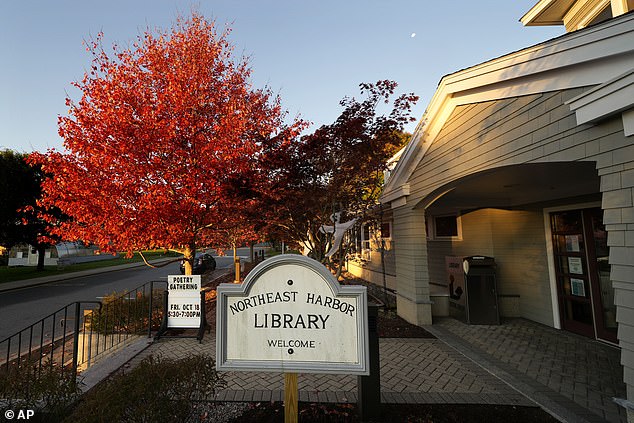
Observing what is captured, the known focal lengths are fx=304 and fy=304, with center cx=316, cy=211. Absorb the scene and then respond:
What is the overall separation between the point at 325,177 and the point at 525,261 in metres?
5.38

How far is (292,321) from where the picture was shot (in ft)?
8.64

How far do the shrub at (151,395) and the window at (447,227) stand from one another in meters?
8.69

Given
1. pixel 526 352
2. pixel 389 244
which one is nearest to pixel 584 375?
pixel 526 352

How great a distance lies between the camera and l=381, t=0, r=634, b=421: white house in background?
3045 millimetres

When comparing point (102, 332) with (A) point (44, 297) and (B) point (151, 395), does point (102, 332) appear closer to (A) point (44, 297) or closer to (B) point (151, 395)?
(B) point (151, 395)

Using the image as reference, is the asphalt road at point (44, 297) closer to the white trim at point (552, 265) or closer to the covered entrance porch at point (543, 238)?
the covered entrance porch at point (543, 238)

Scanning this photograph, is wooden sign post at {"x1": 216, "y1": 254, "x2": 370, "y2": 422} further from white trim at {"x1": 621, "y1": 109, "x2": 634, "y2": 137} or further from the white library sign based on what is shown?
the white library sign

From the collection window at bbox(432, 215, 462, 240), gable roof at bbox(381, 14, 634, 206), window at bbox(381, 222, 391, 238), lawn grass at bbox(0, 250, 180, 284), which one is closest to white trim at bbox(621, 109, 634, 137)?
gable roof at bbox(381, 14, 634, 206)

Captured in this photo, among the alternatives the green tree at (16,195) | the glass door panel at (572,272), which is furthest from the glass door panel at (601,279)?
the green tree at (16,195)

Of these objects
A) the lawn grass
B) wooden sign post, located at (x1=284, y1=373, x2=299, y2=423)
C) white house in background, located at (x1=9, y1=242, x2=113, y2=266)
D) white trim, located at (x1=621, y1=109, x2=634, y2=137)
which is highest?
white trim, located at (x1=621, y1=109, x2=634, y2=137)

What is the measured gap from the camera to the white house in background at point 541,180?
304cm

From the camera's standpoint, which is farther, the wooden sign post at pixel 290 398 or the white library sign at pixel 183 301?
the white library sign at pixel 183 301

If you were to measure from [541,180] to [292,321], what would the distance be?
518 centimetres

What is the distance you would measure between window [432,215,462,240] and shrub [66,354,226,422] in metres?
8.69
